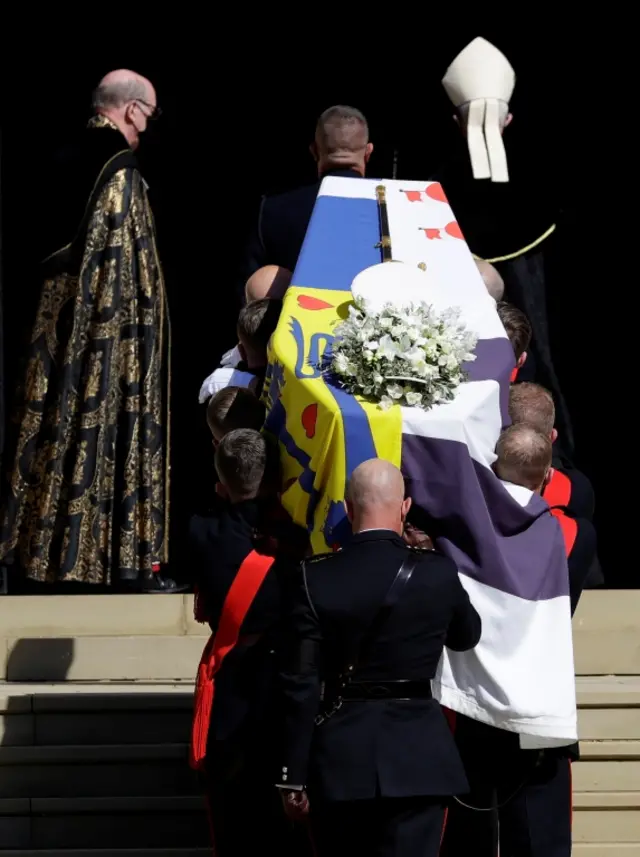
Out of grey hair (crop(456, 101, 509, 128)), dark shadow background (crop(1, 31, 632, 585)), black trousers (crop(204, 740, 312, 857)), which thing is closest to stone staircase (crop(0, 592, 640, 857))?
black trousers (crop(204, 740, 312, 857))

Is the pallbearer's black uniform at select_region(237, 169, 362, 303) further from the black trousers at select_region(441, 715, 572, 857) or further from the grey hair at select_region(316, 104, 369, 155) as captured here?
the black trousers at select_region(441, 715, 572, 857)

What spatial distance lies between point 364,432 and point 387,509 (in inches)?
15.0

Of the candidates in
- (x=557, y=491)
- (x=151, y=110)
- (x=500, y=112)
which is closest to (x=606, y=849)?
(x=557, y=491)

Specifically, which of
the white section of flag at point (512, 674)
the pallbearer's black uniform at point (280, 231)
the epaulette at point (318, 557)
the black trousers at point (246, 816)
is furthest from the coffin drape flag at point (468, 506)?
the pallbearer's black uniform at point (280, 231)

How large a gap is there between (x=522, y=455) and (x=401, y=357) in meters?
0.44

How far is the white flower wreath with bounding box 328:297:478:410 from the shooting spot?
5.87 metres

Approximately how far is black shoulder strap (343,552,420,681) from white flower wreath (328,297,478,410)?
558 mm

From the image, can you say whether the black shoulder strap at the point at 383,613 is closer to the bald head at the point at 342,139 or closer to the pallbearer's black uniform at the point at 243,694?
the pallbearer's black uniform at the point at 243,694

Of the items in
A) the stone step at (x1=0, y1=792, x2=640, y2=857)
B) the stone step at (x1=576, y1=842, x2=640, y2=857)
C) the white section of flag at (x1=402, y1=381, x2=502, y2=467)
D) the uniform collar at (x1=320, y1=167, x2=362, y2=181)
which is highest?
the uniform collar at (x1=320, y1=167, x2=362, y2=181)

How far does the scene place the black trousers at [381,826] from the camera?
548 cm

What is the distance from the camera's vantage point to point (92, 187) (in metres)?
8.34

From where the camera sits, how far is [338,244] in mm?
6445

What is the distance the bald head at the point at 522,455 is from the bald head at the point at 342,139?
1235 mm

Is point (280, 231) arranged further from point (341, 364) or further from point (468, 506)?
point (468, 506)
